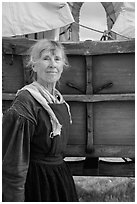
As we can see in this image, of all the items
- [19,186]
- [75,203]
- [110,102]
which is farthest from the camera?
[110,102]

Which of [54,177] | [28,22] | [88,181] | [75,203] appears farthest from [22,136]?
[88,181]

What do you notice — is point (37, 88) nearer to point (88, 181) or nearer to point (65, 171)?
point (65, 171)

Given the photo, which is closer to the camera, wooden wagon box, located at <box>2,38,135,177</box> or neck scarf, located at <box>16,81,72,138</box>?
neck scarf, located at <box>16,81,72,138</box>

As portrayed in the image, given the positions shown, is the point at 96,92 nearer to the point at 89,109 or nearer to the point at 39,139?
the point at 89,109

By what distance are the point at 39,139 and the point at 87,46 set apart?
942mm

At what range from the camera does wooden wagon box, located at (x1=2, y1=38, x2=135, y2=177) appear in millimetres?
2621

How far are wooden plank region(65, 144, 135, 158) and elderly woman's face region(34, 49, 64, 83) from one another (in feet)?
2.46

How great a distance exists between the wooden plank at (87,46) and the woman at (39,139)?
368 millimetres

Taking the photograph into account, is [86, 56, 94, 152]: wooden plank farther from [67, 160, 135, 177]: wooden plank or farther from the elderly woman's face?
the elderly woman's face

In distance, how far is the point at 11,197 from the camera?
1.95 meters

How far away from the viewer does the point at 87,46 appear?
2.62 meters

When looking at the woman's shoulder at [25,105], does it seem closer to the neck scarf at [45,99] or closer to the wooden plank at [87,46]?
the neck scarf at [45,99]

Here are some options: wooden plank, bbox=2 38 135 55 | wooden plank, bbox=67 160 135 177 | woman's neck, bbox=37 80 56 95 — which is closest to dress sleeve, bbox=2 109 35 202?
woman's neck, bbox=37 80 56 95

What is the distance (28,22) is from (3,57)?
1.19ft
